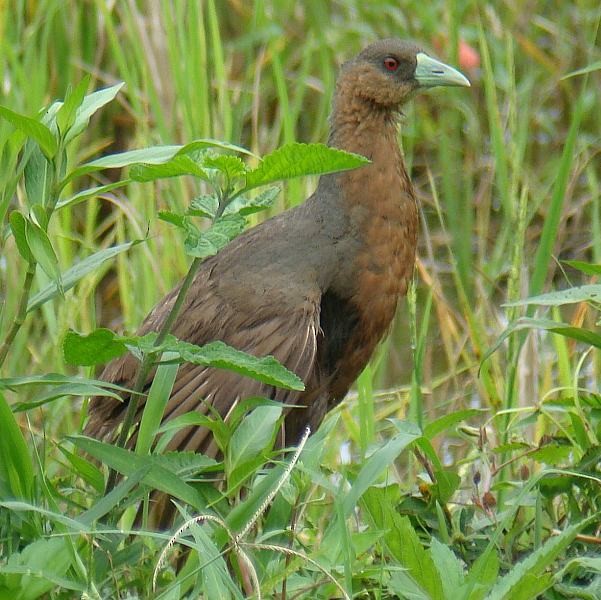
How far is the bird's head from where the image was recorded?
3848 millimetres

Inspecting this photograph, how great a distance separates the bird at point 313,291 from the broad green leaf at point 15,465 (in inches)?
29.8

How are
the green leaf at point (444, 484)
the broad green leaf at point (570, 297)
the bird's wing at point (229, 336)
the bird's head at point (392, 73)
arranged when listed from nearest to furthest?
the broad green leaf at point (570, 297) → the green leaf at point (444, 484) → the bird's wing at point (229, 336) → the bird's head at point (392, 73)

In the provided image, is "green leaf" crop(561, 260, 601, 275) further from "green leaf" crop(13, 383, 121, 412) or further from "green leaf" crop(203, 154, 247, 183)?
"green leaf" crop(13, 383, 121, 412)

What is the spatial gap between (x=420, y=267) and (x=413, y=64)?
2.88 feet

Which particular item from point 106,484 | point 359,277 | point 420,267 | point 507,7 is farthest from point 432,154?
point 106,484

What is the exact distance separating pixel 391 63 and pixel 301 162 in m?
1.75

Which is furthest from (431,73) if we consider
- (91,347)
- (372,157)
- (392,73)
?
(91,347)

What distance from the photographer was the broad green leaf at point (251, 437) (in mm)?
2412

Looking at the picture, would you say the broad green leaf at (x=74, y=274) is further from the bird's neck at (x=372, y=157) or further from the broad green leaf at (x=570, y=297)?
the bird's neck at (x=372, y=157)

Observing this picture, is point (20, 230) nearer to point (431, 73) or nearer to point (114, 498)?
point (114, 498)

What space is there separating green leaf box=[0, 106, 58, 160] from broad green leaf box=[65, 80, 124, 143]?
0.13ft

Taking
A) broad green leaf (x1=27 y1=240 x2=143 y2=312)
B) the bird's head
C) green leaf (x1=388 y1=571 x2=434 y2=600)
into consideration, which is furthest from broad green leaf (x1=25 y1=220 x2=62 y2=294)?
the bird's head

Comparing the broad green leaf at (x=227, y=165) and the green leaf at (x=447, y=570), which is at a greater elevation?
the broad green leaf at (x=227, y=165)

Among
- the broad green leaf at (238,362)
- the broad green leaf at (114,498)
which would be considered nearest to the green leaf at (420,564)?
the broad green leaf at (238,362)
